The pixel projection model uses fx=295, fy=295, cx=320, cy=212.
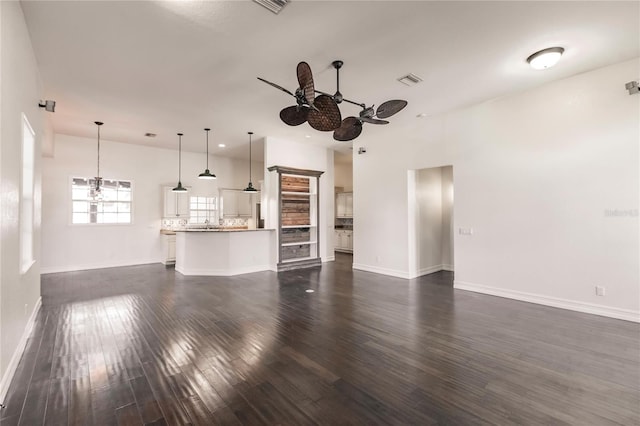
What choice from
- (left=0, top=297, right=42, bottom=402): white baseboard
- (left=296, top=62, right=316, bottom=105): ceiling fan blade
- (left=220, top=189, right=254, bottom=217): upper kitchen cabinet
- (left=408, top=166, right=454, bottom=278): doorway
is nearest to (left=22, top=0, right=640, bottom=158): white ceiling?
(left=296, top=62, right=316, bottom=105): ceiling fan blade

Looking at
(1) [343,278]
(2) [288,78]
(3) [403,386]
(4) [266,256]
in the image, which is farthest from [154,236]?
(3) [403,386]

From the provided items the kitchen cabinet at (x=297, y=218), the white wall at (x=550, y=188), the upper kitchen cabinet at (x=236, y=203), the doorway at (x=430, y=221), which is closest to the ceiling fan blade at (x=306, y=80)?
the white wall at (x=550, y=188)

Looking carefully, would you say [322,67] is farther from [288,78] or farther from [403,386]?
[403,386]

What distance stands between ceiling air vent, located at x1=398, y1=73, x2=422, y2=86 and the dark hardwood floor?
130 inches

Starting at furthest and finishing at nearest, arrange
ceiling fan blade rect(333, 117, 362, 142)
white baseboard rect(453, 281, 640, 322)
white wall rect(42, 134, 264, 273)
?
white wall rect(42, 134, 264, 273)
ceiling fan blade rect(333, 117, 362, 142)
white baseboard rect(453, 281, 640, 322)

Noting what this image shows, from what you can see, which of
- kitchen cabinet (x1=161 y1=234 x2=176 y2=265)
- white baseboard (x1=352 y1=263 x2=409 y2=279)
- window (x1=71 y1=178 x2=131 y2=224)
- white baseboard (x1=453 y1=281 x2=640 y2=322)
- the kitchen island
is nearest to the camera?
white baseboard (x1=453 y1=281 x2=640 y2=322)

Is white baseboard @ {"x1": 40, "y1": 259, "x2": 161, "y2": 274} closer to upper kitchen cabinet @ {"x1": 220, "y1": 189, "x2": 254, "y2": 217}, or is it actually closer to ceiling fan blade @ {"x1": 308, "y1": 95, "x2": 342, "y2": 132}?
upper kitchen cabinet @ {"x1": 220, "y1": 189, "x2": 254, "y2": 217}

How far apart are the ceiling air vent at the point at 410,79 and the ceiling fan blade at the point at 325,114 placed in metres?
1.33

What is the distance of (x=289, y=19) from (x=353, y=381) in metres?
3.40

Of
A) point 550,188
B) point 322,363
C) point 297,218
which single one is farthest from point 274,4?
point 297,218

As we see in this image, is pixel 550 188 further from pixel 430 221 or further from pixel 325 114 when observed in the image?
pixel 325 114

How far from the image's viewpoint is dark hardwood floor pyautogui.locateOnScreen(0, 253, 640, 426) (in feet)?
6.76

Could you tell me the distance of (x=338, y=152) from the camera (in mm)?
9211

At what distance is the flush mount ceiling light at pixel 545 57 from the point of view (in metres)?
3.42
